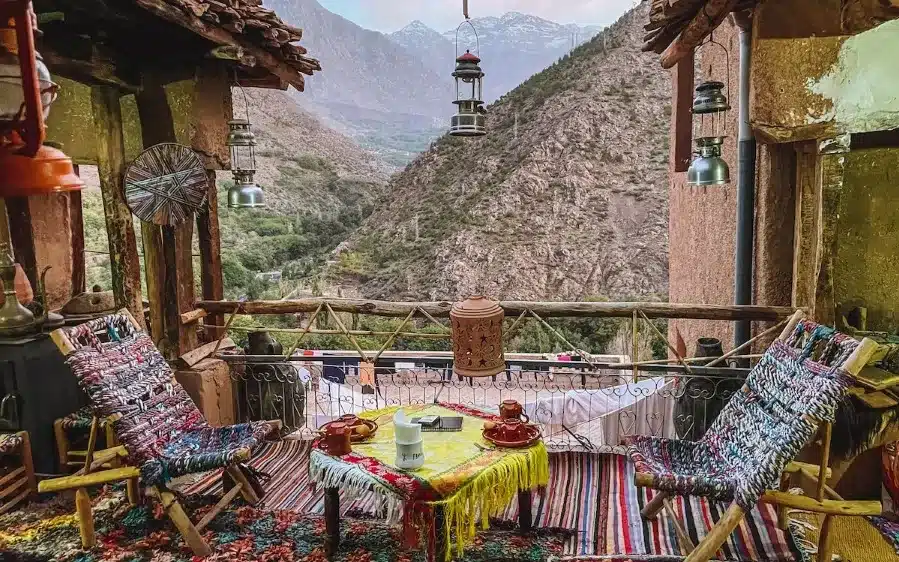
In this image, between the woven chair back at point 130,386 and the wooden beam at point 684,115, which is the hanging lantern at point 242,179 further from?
the wooden beam at point 684,115

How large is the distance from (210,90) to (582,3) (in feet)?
183

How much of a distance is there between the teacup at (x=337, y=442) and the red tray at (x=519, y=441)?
67 centimetres

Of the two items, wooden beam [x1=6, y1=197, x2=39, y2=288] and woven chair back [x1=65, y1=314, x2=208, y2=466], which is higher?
wooden beam [x1=6, y1=197, x2=39, y2=288]

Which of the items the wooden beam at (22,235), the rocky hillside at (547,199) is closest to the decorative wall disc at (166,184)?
the wooden beam at (22,235)

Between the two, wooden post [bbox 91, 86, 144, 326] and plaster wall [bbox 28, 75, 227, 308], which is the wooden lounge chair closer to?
wooden post [bbox 91, 86, 144, 326]

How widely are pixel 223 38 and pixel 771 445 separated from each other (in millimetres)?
3974

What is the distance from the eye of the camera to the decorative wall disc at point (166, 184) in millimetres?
4352

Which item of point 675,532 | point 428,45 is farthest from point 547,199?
point 428,45

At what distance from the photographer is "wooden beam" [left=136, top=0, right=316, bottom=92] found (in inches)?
140

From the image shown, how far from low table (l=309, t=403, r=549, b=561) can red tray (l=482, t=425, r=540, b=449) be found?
3 cm

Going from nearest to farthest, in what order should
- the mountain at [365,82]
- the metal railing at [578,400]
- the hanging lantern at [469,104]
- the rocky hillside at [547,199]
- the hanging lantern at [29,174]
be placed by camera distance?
the hanging lantern at [29,174], the hanging lantern at [469,104], the metal railing at [578,400], the rocky hillside at [547,199], the mountain at [365,82]

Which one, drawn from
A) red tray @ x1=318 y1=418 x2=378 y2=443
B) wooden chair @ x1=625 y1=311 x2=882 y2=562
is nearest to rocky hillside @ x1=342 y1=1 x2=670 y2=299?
red tray @ x1=318 y1=418 x2=378 y2=443

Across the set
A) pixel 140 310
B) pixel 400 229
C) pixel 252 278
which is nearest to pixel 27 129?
pixel 140 310

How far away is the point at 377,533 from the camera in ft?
11.2
